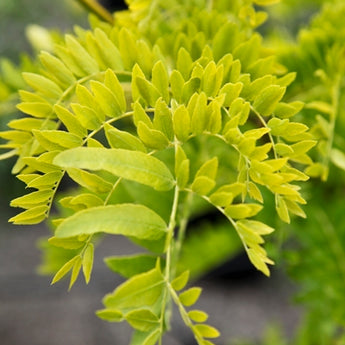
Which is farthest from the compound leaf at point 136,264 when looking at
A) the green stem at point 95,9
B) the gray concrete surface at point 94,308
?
the gray concrete surface at point 94,308

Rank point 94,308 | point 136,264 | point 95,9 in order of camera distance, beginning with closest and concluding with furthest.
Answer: point 136,264, point 95,9, point 94,308

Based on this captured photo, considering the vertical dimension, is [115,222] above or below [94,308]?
above

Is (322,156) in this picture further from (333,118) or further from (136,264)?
(136,264)

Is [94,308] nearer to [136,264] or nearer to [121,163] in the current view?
[136,264]

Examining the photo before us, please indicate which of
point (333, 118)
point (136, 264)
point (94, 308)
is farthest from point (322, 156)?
point (94, 308)

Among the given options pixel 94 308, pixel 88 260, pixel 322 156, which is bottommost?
pixel 94 308

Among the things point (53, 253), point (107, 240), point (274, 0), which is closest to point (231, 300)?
point (107, 240)

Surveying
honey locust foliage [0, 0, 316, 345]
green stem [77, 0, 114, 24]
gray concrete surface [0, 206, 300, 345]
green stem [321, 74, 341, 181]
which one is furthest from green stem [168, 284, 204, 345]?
gray concrete surface [0, 206, 300, 345]

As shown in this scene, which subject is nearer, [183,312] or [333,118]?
[183,312]

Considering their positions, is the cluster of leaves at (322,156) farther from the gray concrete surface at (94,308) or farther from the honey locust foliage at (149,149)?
the gray concrete surface at (94,308)

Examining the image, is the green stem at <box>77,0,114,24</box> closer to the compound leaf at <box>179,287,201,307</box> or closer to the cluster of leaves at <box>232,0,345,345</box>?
the cluster of leaves at <box>232,0,345,345</box>

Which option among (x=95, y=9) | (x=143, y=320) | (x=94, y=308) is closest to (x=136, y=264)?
(x=143, y=320)

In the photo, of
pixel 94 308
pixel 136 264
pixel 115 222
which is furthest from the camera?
pixel 94 308
